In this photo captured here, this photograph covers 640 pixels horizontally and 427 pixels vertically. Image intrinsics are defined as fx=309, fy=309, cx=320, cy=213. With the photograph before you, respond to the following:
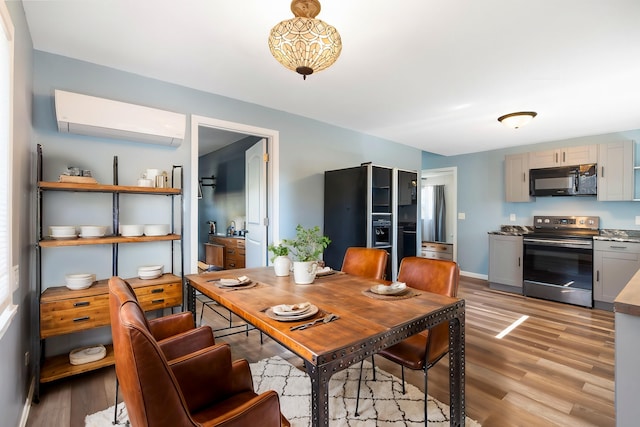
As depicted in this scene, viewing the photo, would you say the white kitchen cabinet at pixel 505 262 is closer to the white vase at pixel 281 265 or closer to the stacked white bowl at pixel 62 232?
the white vase at pixel 281 265

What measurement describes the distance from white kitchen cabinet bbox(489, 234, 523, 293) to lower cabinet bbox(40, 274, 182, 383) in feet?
15.4

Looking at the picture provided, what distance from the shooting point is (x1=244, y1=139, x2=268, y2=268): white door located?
3.67 m

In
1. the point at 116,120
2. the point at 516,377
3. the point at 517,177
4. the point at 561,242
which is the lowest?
the point at 516,377

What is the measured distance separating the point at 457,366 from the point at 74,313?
2.43m

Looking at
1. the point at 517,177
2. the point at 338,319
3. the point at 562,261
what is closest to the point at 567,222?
the point at 562,261

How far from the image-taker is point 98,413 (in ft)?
6.04

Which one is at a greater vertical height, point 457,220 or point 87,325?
point 457,220

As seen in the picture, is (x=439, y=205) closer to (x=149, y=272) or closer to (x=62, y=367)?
(x=149, y=272)

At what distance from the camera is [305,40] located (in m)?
1.52

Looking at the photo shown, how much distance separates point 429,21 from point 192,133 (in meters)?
2.23

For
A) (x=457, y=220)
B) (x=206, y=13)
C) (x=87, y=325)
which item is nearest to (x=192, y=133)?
(x=206, y=13)

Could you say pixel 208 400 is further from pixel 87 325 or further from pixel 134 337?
pixel 87 325

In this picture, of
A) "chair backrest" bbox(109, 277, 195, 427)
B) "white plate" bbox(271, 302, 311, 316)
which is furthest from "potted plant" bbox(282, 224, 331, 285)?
"chair backrest" bbox(109, 277, 195, 427)

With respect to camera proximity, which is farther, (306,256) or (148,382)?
(306,256)
